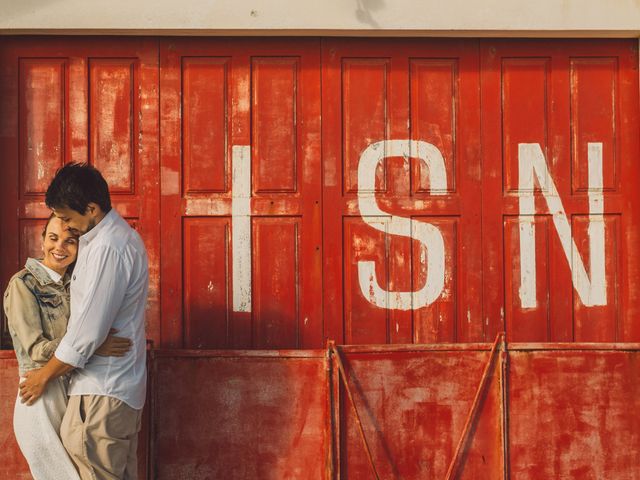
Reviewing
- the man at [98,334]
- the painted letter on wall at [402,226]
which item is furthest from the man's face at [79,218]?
the painted letter on wall at [402,226]

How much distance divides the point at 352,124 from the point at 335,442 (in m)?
2.13

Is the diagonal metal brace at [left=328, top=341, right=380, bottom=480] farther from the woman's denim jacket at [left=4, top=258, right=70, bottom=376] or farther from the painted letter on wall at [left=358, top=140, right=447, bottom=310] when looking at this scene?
the woman's denim jacket at [left=4, top=258, right=70, bottom=376]

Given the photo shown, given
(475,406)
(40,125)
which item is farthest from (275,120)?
(475,406)

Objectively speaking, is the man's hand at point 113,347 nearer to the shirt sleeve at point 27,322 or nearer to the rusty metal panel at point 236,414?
the shirt sleeve at point 27,322

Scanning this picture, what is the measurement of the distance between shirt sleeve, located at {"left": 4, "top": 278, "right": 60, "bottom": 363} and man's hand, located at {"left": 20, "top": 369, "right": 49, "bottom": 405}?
0.37ft

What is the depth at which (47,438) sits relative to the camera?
16.7ft

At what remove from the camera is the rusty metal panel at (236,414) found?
19.5 feet

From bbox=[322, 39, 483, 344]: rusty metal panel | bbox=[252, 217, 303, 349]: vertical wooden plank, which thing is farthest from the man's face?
bbox=[322, 39, 483, 344]: rusty metal panel

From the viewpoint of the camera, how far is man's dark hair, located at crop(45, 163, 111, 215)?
507 centimetres

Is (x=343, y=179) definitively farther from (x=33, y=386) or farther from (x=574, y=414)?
(x=33, y=386)

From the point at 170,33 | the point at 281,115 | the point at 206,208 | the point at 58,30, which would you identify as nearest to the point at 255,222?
the point at 206,208

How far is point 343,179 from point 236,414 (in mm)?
1729

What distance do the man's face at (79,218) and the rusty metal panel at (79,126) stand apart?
133 cm
